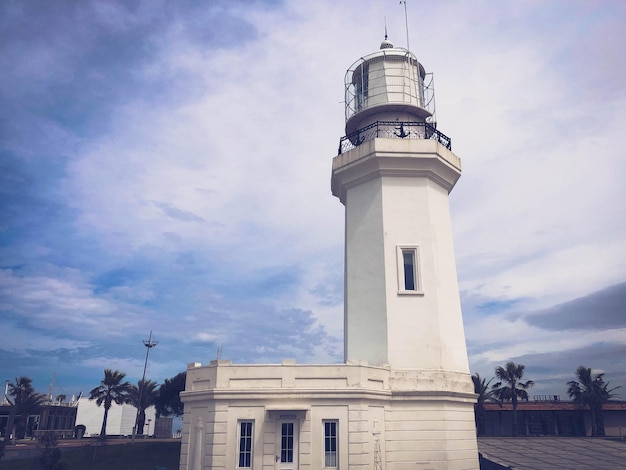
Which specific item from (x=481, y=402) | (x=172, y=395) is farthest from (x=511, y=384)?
(x=172, y=395)

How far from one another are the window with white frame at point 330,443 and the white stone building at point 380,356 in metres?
0.05

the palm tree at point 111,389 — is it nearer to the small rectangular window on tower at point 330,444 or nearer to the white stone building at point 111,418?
the white stone building at point 111,418

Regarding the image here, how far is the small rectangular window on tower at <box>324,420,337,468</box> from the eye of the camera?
1789cm

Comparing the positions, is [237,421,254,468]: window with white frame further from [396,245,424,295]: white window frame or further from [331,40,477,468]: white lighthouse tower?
[396,245,424,295]: white window frame

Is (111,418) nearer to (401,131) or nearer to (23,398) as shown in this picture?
(23,398)

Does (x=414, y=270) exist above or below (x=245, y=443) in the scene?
above

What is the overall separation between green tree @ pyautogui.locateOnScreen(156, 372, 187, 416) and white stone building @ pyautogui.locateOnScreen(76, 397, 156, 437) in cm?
994

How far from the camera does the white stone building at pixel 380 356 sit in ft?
59.0

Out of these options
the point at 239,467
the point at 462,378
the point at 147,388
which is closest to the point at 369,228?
the point at 462,378

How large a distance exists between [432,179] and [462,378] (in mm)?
9095

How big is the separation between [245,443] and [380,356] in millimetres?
6602

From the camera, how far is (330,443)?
711 inches

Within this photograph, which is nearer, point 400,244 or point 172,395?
point 400,244

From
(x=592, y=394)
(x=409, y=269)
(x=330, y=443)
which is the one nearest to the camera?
(x=330, y=443)
